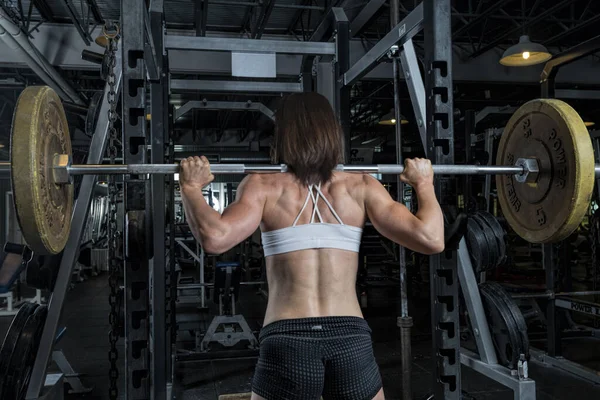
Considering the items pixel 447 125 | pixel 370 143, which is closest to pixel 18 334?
pixel 447 125

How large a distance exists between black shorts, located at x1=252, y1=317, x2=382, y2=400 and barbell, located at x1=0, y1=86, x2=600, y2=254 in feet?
1.28

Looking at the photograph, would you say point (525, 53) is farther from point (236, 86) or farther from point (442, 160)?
point (442, 160)

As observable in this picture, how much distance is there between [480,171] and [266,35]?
15.6 ft

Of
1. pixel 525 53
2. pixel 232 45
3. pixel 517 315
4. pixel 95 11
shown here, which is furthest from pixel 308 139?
pixel 95 11

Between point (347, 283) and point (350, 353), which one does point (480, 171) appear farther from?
point (350, 353)

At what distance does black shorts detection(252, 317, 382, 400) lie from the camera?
44.6 inches

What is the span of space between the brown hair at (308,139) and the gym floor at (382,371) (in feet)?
6.58

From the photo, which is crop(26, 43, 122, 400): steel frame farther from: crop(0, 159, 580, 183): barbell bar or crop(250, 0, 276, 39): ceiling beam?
crop(250, 0, 276, 39): ceiling beam

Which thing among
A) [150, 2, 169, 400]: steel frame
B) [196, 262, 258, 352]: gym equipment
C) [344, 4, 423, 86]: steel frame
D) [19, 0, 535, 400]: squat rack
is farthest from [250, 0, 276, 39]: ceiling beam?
[344, 4, 423, 86]: steel frame

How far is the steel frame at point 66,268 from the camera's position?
202cm

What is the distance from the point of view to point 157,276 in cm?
244

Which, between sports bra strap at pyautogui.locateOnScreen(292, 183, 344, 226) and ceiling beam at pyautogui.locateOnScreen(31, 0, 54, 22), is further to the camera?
ceiling beam at pyautogui.locateOnScreen(31, 0, 54, 22)

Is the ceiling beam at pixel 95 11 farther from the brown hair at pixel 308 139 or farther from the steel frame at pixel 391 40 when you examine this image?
the brown hair at pixel 308 139

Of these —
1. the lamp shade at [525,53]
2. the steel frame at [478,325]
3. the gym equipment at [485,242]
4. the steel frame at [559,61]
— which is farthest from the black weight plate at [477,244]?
the lamp shade at [525,53]
